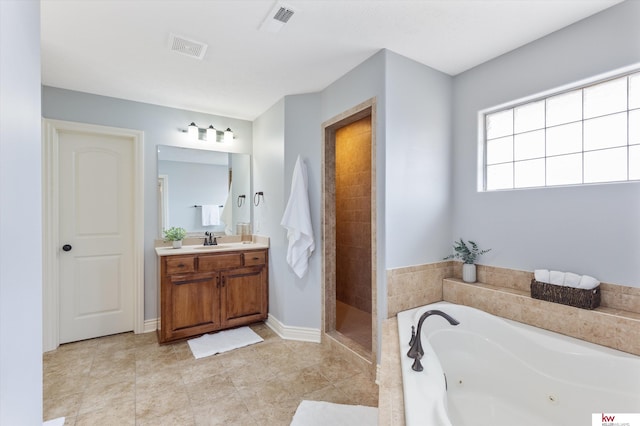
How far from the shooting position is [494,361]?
1915 mm

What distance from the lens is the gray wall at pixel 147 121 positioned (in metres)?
2.87

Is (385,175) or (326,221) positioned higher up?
(385,175)

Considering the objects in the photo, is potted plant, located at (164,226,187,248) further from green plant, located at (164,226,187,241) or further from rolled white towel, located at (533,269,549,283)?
rolled white towel, located at (533,269,549,283)

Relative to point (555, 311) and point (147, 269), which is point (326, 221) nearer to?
point (555, 311)

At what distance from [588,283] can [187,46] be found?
10.5 feet

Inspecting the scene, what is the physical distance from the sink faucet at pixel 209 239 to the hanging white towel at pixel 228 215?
20cm

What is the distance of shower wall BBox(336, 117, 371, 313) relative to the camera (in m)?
3.49

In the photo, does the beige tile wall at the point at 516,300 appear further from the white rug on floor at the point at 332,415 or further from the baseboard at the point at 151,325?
the baseboard at the point at 151,325

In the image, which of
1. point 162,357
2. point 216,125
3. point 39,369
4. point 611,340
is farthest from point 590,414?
point 216,125

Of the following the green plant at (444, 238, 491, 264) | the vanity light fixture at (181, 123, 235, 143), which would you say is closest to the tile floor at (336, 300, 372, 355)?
the green plant at (444, 238, 491, 264)

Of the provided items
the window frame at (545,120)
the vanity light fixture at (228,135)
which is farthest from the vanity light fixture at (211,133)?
the window frame at (545,120)

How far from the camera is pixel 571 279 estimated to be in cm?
186

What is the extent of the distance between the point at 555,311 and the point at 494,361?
0.52m

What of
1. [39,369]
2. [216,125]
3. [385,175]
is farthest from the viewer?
[216,125]
